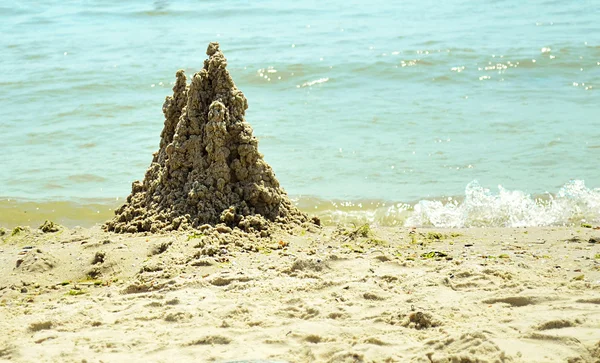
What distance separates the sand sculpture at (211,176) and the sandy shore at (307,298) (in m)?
0.24

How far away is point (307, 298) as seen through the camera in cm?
455

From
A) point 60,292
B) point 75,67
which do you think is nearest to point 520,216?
point 60,292

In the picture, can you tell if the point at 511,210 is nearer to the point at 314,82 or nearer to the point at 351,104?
the point at 351,104

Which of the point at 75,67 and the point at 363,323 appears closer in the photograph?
the point at 363,323

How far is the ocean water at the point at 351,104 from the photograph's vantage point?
316 inches

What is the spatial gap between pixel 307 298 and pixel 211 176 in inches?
62.8

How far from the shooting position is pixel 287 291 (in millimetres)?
4688

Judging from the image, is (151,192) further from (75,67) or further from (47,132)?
(75,67)

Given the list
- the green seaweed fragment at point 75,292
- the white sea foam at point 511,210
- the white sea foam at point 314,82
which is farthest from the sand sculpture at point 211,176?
the white sea foam at point 314,82

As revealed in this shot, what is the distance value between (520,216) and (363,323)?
11.2 feet

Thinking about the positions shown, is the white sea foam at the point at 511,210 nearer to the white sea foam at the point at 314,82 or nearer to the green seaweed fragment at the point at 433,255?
the green seaweed fragment at the point at 433,255

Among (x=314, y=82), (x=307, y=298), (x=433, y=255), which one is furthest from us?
(x=314, y=82)

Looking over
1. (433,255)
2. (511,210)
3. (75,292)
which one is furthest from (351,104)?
(75,292)

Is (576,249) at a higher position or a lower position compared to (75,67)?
lower
